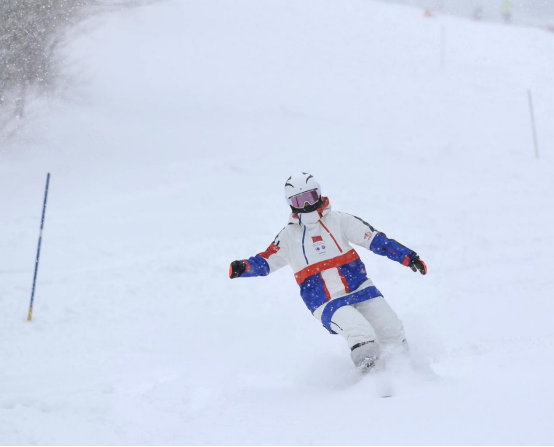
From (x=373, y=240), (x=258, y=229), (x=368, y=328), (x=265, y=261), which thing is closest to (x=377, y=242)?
(x=373, y=240)

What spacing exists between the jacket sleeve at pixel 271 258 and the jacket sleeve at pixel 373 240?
0.54 meters

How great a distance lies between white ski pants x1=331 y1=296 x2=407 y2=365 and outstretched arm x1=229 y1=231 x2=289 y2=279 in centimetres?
72

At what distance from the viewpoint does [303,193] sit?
5.24m

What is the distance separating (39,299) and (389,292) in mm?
4431

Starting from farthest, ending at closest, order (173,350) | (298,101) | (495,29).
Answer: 1. (495,29)
2. (298,101)
3. (173,350)

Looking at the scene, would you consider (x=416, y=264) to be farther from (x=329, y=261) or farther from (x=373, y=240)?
(x=329, y=261)

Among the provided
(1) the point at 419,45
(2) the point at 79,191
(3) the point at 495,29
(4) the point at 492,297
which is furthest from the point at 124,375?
(3) the point at 495,29

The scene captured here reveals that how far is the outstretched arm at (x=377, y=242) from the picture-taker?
5.11 m

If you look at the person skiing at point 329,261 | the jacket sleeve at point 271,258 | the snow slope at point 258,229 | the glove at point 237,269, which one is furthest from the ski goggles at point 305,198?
the snow slope at point 258,229

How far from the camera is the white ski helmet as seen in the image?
17.2ft

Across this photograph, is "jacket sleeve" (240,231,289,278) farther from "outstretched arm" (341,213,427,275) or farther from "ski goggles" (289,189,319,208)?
"outstretched arm" (341,213,427,275)

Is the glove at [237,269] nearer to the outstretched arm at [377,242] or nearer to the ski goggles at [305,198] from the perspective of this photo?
the ski goggles at [305,198]

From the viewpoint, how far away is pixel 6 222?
32.5ft

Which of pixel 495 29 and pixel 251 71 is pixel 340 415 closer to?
pixel 251 71
